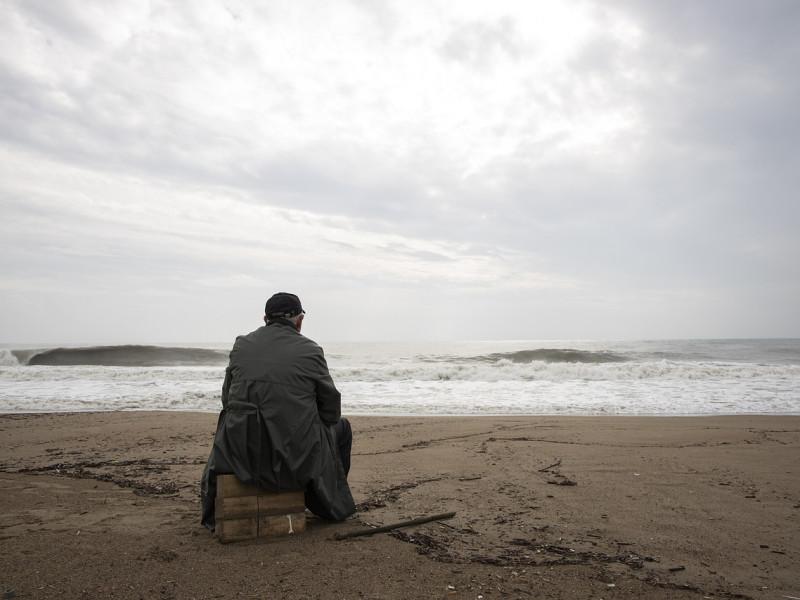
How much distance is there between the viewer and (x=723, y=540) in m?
3.35

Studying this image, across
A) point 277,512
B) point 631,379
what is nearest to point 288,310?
point 277,512

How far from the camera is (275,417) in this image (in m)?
3.13

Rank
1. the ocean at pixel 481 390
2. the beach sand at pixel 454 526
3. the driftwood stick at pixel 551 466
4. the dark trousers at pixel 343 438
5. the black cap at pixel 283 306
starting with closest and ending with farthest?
the beach sand at pixel 454 526, the black cap at pixel 283 306, the dark trousers at pixel 343 438, the driftwood stick at pixel 551 466, the ocean at pixel 481 390

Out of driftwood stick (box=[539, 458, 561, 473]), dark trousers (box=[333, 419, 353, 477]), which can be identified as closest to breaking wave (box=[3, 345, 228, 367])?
driftwood stick (box=[539, 458, 561, 473])

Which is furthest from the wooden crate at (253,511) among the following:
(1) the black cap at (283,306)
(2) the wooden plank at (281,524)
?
(1) the black cap at (283,306)

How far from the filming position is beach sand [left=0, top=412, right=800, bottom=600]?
2.73 m

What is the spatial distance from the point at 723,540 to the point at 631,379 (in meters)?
14.6

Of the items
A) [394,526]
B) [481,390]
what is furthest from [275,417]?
[481,390]

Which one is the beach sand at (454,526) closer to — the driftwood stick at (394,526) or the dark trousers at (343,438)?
the driftwood stick at (394,526)

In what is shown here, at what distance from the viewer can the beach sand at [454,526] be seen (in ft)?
8.97

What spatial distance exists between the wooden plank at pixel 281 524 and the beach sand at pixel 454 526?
2.1 inches

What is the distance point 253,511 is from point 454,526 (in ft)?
4.64

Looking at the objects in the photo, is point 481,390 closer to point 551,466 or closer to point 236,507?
point 551,466

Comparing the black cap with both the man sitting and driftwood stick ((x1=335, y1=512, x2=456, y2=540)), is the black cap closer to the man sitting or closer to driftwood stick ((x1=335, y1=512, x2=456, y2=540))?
the man sitting
